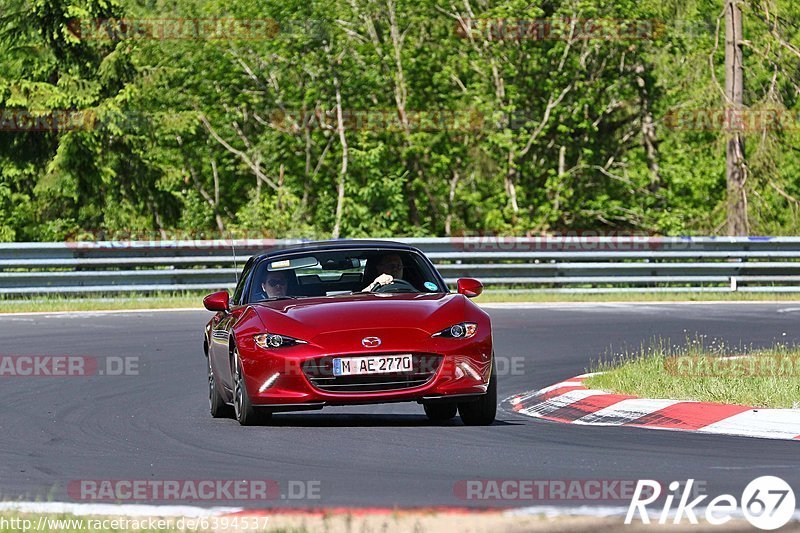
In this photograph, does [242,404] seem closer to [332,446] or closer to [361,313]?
[361,313]

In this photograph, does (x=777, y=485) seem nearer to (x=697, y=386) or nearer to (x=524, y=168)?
(x=697, y=386)

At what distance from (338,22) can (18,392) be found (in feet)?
94.6

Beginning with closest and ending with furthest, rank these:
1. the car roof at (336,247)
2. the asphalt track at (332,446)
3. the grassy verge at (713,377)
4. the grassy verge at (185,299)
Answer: the asphalt track at (332,446) → the grassy verge at (713,377) → the car roof at (336,247) → the grassy verge at (185,299)

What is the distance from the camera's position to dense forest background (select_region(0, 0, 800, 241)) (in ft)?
115

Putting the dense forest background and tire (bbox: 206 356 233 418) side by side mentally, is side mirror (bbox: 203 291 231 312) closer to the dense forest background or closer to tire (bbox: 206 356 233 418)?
tire (bbox: 206 356 233 418)

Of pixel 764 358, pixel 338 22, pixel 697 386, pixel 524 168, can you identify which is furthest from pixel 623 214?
pixel 697 386

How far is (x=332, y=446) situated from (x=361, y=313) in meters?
1.27

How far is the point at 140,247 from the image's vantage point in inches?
1011

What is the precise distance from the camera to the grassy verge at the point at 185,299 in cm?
2478

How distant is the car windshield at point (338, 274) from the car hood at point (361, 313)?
1.21 feet

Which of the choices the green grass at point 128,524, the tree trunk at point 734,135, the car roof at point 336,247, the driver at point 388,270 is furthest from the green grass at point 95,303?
the green grass at point 128,524

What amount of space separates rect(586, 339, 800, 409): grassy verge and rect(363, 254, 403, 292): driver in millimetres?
1964

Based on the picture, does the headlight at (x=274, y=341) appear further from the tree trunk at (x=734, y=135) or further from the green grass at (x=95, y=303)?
the tree trunk at (x=734, y=135)

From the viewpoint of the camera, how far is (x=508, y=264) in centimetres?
2666
